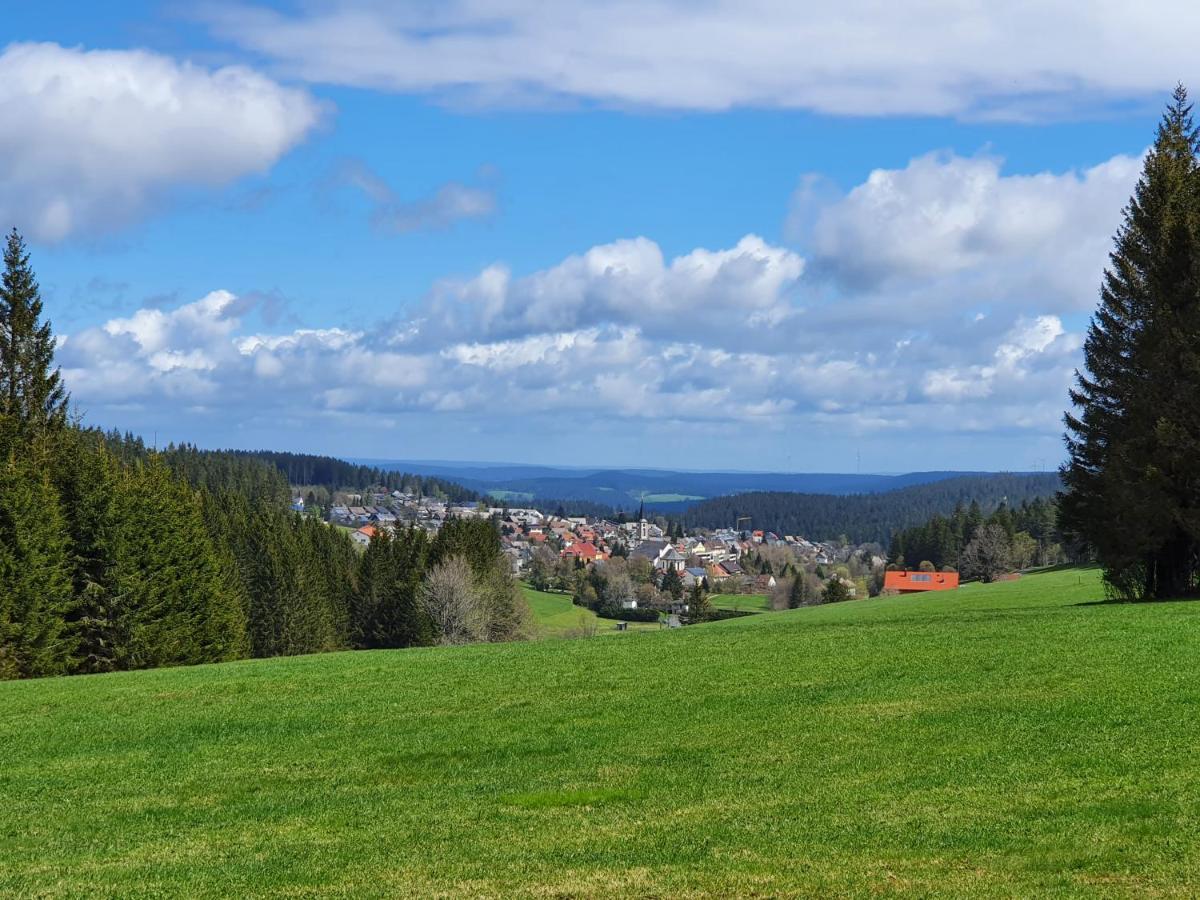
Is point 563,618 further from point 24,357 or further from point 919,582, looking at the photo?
point 24,357

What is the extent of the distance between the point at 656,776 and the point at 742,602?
15158 centimetres

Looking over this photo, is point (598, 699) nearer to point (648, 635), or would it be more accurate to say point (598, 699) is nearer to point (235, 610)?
point (648, 635)

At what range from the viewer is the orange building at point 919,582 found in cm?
12188

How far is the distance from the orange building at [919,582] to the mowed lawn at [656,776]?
96.4 m

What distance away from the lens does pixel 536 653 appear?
32.8 meters

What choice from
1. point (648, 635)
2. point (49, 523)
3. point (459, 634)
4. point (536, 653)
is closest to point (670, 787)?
point (536, 653)

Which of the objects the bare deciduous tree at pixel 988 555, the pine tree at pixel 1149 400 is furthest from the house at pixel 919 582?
the pine tree at pixel 1149 400

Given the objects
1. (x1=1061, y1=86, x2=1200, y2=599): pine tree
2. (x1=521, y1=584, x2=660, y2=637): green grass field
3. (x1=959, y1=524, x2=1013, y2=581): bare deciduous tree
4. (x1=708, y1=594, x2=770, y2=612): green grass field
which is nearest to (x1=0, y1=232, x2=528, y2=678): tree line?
(x1=1061, y1=86, x2=1200, y2=599): pine tree

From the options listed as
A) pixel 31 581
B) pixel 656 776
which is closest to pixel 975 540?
pixel 31 581

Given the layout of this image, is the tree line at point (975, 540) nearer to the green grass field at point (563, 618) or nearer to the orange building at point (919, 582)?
the orange building at point (919, 582)

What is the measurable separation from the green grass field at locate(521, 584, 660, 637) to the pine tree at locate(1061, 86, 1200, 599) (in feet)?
233

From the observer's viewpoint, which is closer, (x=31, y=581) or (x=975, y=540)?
(x=31, y=581)

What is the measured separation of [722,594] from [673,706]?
166m

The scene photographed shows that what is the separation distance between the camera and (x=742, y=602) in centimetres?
16500
